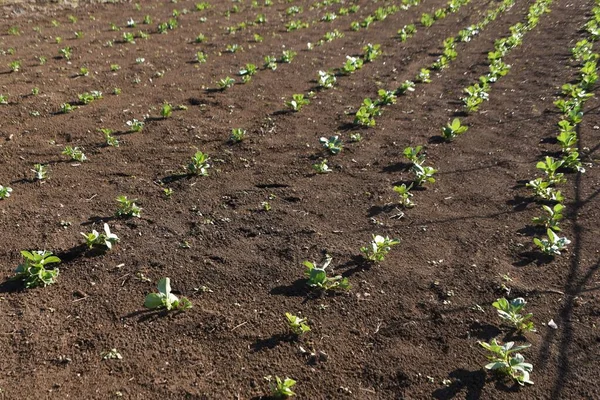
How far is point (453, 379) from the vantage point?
3176 mm

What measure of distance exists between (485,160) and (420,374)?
3.76 meters

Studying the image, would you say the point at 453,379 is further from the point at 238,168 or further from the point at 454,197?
the point at 238,168

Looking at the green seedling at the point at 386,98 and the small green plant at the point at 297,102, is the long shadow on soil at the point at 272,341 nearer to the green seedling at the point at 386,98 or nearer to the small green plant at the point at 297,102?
the small green plant at the point at 297,102

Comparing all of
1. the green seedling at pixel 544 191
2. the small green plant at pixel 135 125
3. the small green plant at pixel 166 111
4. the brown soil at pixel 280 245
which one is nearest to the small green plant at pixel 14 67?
the brown soil at pixel 280 245

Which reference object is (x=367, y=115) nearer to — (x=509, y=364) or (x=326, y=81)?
(x=326, y=81)

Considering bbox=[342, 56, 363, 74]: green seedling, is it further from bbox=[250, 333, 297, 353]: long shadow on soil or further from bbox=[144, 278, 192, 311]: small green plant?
bbox=[250, 333, 297, 353]: long shadow on soil

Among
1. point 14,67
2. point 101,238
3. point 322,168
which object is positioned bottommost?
point 14,67

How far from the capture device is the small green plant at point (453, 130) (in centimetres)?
662

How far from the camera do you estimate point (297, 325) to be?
11.3 feet

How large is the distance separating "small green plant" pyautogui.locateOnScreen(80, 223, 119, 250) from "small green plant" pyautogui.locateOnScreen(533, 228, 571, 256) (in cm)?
380

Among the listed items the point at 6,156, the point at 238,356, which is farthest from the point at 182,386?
the point at 6,156

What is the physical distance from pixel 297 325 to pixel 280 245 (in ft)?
3.76

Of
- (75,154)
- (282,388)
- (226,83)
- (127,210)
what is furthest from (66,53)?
(282,388)

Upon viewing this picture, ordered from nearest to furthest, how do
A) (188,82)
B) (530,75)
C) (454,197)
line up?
(454,197) → (188,82) → (530,75)
